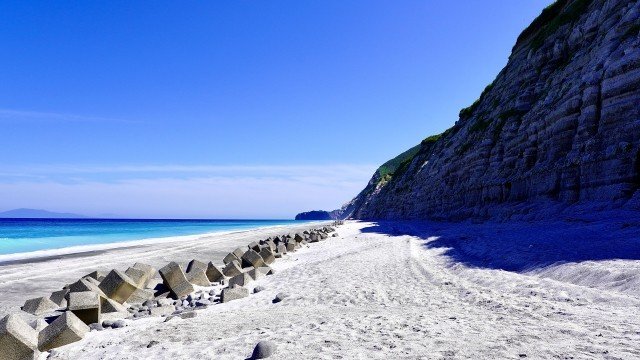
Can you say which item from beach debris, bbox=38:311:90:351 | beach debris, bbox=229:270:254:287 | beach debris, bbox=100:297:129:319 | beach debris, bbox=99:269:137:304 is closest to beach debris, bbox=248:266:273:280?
beach debris, bbox=229:270:254:287

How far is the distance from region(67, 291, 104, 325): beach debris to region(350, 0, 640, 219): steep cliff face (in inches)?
688

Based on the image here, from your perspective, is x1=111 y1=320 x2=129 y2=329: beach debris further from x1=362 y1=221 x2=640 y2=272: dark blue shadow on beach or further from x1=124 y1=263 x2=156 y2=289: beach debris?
x1=362 y1=221 x2=640 y2=272: dark blue shadow on beach

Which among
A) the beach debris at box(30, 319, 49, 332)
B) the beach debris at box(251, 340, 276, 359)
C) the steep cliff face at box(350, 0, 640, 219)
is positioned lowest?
the beach debris at box(30, 319, 49, 332)

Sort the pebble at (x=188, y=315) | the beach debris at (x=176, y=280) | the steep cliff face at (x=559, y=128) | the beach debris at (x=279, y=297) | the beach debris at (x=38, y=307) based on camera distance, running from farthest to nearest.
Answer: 1. the steep cliff face at (x=559, y=128)
2. the beach debris at (x=176, y=280)
3. the beach debris at (x=279, y=297)
4. the beach debris at (x=38, y=307)
5. the pebble at (x=188, y=315)

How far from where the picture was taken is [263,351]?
17.9 feet

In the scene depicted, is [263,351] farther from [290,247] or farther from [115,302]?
A: [290,247]

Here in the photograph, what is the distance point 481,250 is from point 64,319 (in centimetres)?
1269

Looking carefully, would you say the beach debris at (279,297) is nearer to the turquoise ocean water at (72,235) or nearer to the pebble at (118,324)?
the pebble at (118,324)

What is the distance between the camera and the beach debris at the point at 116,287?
1027cm

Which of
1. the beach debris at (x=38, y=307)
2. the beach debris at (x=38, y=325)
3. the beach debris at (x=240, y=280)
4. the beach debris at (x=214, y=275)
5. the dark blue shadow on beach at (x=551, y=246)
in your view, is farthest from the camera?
the beach debris at (x=214, y=275)

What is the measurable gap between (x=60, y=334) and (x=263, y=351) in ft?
13.0

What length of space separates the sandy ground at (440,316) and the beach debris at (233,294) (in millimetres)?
409

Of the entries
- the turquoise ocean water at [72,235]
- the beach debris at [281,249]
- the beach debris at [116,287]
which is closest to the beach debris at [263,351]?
the beach debris at [116,287]

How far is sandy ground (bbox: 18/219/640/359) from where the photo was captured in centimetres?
550
